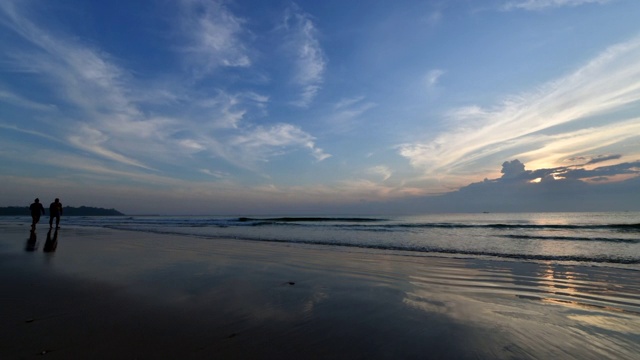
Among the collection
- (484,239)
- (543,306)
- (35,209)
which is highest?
(35,209)

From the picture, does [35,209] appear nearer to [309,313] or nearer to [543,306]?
[309,313]

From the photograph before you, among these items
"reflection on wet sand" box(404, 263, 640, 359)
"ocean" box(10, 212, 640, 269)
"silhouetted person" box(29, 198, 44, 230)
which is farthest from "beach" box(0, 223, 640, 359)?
"silhouetted person" box(29, 198, 44, 230)

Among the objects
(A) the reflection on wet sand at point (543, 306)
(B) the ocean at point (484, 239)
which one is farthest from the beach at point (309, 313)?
(B) the ocean at point (484, 239)

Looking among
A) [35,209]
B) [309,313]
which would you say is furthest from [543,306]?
[35,209]

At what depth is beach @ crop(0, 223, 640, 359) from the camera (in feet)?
11.5

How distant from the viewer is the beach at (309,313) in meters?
3.51

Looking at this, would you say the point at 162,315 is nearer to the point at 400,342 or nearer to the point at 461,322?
the point at 400,342

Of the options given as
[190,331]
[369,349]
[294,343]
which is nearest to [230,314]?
[190,331]

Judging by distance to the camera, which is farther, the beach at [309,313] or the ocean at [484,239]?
the ocean at [484,239]

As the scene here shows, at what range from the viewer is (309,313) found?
489 cm

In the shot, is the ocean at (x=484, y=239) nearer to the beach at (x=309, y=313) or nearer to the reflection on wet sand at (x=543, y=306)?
the reflection on wet sand at (x=543, y=306)

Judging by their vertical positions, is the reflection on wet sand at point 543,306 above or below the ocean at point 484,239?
below

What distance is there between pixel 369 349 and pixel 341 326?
2.71 ft

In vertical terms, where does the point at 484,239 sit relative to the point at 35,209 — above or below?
below
